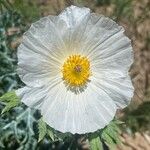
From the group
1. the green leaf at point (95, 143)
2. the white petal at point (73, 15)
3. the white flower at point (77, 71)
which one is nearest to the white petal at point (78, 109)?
the white flower at point (77, 71)

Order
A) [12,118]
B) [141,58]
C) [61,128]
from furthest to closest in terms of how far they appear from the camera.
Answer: [141,58] → [12,118] → [61,128]

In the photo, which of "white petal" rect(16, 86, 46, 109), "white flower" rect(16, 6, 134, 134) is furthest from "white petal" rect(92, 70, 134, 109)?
"white petal" rect(16, 86, 46, 109)

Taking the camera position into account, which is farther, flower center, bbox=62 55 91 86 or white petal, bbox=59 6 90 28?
flower center, bbox=62 55 91 86

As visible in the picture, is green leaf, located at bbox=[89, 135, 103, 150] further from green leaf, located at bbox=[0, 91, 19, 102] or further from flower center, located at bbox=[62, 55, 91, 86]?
green leaf, located at bbox=[0, 91, 19, 102]

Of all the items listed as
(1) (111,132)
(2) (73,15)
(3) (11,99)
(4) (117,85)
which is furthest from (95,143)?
(2) (73,15)

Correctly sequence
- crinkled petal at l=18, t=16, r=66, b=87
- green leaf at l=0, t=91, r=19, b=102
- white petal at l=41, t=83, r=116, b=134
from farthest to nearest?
green leaf at l=0, t=91, r=19, b=102 → white petal at l=41, t=83, r=116, b=134 → crinkled petal at l=18, t=16, r=66, b=87

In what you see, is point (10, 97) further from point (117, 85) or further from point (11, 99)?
point (117, 85)

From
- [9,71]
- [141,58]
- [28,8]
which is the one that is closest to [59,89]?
[9,71]

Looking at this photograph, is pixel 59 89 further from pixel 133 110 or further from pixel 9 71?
pixel 133 110
